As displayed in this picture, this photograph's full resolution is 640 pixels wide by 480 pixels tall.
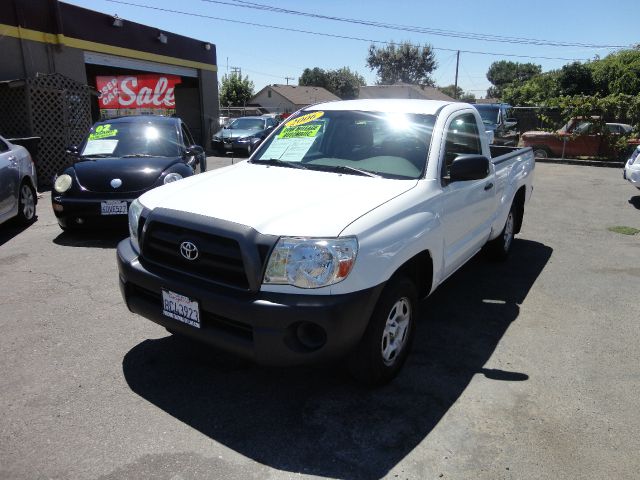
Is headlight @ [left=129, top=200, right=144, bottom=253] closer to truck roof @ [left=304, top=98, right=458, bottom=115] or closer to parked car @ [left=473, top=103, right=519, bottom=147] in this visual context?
truck roof @ [left=304, top=98, right=458, bottom=115]

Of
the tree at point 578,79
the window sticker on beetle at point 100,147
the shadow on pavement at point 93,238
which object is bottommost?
the shadow on pavement at point 93,238

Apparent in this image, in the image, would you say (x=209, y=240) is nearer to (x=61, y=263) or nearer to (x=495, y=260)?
(x=61, y=263)

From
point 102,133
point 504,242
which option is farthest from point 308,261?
point 102,133

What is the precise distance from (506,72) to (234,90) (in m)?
81.8

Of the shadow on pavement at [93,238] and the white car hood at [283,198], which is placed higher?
the white car hood at [283,198]

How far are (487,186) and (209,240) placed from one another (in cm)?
276

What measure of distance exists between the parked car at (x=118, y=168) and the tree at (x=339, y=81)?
91.7 meters

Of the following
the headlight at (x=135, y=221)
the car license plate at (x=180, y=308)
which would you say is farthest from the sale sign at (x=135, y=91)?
the car license plate at (x=180, y=308)

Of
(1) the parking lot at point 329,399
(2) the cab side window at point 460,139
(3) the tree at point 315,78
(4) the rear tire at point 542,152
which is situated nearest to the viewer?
(1) the parking lot at point 329,399

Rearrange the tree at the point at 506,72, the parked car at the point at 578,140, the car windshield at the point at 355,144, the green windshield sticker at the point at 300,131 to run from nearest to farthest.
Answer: the car windshield at the point at 355,144, the green windshield sticker at the point at 300,131, the parked car at the point at 578,140, the tree at the point at 506,72

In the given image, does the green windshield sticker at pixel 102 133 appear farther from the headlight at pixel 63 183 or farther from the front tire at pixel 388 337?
the front tire at pixel 388 337

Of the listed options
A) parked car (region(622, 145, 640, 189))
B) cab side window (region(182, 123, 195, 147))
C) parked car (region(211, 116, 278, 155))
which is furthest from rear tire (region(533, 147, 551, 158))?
cab side window (region(182, 123, 195, 147))

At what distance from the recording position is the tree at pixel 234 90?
5600 cm

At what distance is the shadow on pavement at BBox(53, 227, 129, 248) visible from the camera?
6.28 meters
